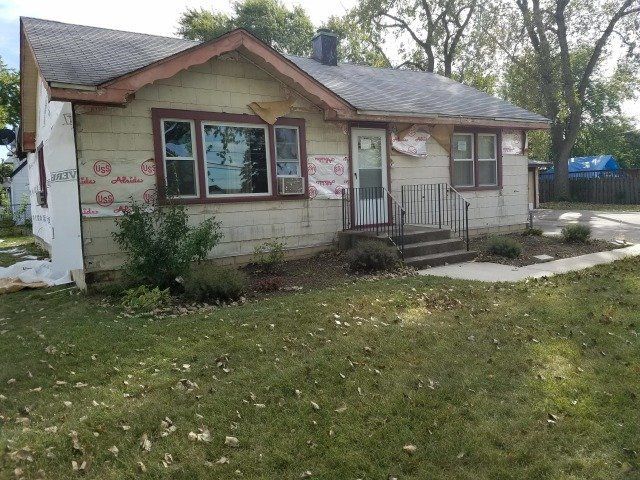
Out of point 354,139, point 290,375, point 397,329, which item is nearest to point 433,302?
point 397,329

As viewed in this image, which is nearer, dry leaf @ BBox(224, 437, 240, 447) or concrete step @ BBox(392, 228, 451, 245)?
dry leaf @ BBox(224, 437, 240, 447)

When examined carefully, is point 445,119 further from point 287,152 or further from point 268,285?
point 268,285

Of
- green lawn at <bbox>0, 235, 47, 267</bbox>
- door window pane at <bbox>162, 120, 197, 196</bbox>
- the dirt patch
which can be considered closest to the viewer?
the dirt patch

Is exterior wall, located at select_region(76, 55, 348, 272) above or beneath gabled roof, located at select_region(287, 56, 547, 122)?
beneath

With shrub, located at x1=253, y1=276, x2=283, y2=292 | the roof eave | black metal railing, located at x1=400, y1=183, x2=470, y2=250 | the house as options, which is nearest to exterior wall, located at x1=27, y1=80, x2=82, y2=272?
the house

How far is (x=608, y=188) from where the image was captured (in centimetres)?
2709

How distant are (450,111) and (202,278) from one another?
7.47m

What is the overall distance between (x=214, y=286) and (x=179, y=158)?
9.59 feet

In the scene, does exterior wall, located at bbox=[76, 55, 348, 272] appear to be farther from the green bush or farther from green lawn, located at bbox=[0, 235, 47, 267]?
green lawn, located at bbox=[0, 235, 47, 267]

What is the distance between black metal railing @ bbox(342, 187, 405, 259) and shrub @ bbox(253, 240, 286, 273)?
1.85 metres

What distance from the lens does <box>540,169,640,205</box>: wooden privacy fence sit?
85.5 feet

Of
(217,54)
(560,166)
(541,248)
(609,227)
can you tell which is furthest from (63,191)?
(560,166)

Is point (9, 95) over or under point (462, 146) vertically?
over

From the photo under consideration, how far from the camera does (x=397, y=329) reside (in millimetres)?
5211
